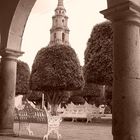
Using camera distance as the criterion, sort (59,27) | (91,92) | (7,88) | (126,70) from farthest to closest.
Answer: (59,27), (91,92), (7,88), (126,70)

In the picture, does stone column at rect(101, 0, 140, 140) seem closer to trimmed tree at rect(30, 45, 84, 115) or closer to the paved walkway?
the paved walkway

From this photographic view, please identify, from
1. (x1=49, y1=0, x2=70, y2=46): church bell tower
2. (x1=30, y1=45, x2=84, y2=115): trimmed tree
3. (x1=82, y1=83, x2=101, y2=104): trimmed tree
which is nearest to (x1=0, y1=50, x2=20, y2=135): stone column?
(x1=30, y1=45, x2=84, y2=115): trimmed tree

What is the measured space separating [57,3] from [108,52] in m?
37.5

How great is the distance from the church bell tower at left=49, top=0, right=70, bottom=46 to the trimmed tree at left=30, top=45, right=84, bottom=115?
2904 centimetres

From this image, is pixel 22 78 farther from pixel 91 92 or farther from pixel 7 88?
pixel 7 88

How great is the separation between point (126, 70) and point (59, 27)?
163 feet

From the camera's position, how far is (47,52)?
24531 millimetres

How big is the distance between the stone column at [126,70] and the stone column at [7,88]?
12.7 feet

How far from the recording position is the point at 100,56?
21172 millimetres

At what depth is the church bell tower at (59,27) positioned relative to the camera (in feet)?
177

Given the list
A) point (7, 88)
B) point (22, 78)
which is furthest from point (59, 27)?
point (7, 88)

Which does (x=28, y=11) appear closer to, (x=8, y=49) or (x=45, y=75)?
(x=8, y=49)

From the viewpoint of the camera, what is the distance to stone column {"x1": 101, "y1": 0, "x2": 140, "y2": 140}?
4.71m

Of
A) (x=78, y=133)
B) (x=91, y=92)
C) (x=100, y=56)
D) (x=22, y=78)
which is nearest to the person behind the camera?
(x=78, y=133)
